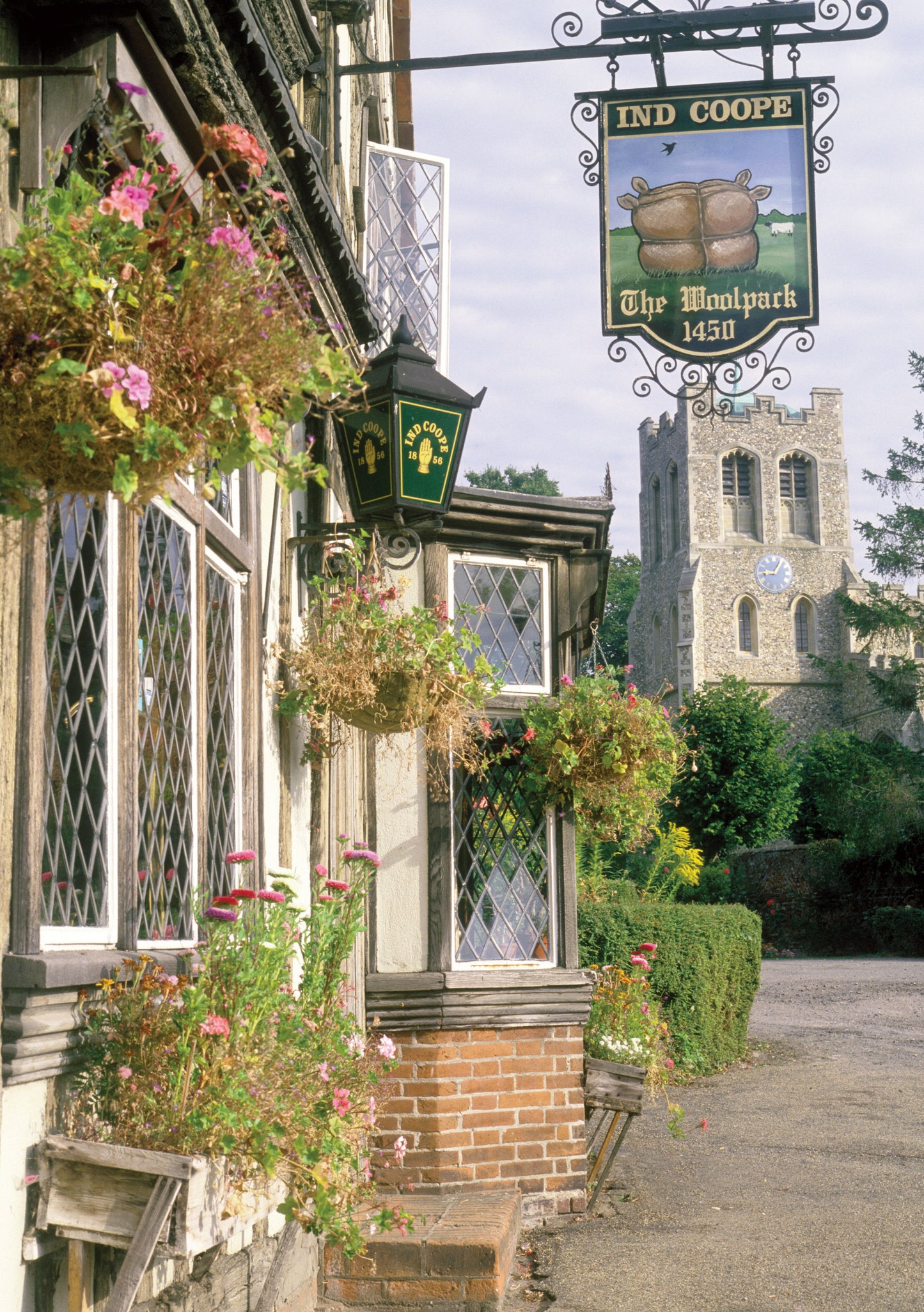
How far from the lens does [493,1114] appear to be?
7.08 meters

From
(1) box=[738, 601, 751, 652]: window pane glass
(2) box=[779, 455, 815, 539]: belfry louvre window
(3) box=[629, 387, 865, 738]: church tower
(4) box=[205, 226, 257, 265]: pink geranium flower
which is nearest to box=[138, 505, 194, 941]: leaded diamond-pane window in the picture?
(4) box=[205, 226, 257, 265]: pink geranium flower

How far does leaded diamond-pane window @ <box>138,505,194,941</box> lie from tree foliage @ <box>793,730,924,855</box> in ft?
102

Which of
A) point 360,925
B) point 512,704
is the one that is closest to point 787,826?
point 512,704

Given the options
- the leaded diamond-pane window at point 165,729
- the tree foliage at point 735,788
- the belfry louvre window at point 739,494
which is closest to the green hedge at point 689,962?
the leaded diamond-pane window at point 165,729

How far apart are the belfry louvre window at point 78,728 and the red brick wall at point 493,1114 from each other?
158 inches

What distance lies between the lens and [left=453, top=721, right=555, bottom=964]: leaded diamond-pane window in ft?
24.1

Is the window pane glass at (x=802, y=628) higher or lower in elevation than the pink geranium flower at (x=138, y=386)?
higher

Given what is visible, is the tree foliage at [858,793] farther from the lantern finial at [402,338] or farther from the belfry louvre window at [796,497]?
the lantern finial at [402,338]

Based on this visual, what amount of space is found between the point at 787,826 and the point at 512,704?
35.3 meters

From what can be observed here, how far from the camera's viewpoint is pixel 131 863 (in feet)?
11.1

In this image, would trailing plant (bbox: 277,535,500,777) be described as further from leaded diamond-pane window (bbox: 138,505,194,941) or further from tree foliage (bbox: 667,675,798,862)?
tree foliage (bbox: 667,675,798,862)

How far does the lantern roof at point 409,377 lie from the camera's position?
550 cm

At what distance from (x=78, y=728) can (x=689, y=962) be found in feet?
35.2

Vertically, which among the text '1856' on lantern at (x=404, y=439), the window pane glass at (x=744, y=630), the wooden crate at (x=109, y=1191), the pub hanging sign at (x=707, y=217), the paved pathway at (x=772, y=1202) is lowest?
the paved pathway at (x=772, y=1202)
